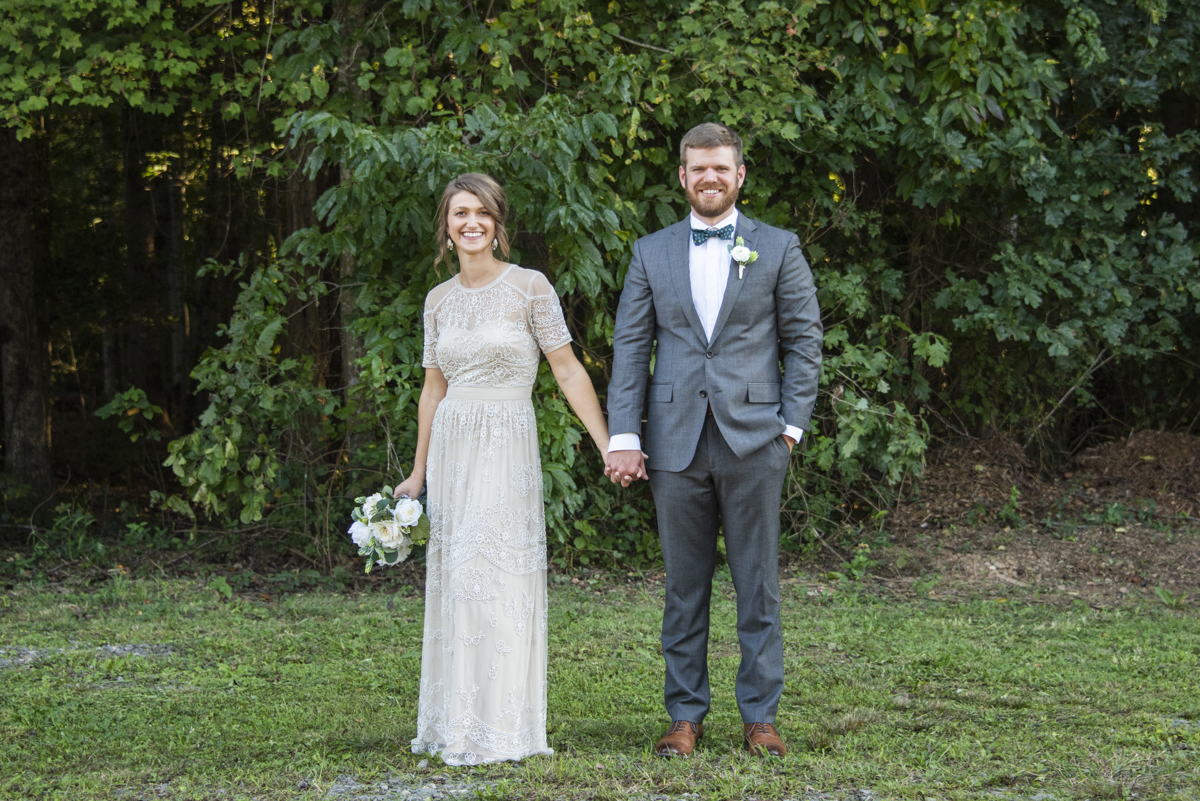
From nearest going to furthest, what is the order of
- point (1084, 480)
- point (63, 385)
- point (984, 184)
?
point (984, 184), point (1084, 480), point (63, 385)

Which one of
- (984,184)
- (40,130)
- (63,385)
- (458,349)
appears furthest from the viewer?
(63,385)

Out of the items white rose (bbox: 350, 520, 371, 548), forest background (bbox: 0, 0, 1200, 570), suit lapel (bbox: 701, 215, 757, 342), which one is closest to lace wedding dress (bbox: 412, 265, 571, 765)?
white rose (bbox: 350, 520, 371, 548)

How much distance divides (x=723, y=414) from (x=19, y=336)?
8858 millimetres

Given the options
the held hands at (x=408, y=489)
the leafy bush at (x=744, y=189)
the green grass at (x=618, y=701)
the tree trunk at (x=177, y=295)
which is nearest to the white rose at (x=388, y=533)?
the held hands at (x=408, y=489)

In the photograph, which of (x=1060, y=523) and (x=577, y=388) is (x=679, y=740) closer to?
(x=577, y=388)

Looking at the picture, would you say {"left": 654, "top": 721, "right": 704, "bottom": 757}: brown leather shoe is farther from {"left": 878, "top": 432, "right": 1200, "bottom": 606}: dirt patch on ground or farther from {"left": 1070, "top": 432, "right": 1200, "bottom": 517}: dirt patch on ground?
{"left": 1070, "top": 432, "right": 1200, "bottom": 517}: dirt patch on ground

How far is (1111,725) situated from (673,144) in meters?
4.20

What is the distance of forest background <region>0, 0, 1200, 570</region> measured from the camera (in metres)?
5.98

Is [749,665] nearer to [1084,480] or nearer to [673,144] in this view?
[673,144]

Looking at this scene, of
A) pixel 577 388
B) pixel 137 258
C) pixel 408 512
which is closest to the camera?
pixel 408 512

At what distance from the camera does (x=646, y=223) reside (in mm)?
6605

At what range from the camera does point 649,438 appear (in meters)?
3.60

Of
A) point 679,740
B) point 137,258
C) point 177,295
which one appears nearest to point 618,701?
point 679,740

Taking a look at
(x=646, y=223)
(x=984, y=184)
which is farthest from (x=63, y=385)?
(x=984, y=184)
